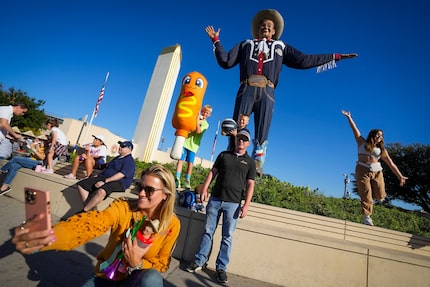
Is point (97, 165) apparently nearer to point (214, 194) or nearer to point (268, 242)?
point (214, 194)

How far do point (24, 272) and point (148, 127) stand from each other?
19.1 metres

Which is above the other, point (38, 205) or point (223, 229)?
point (38, 205)

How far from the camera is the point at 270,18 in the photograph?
5.16 m

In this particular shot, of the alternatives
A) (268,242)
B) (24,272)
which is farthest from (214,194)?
(24,272)

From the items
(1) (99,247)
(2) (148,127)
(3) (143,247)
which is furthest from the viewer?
(2) (148,127)

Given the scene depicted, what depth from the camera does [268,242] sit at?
3357mm

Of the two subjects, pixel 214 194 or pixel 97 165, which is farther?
pixel 97 165

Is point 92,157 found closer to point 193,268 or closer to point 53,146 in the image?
point 53,146

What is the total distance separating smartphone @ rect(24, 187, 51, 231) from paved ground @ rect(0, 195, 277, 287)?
4.58 ft

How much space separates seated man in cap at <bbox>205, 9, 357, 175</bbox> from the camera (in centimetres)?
466

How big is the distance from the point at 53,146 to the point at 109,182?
9.08 ft

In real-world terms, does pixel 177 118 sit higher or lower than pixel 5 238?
higher

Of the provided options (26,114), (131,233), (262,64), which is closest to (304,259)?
(131,233)

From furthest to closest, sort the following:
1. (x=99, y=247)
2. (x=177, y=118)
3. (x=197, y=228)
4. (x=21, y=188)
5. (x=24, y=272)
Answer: (x=21, y=188), (x=177, y=118), (x=197, y=228), (x=99, y=247), (x=24, y=272)
